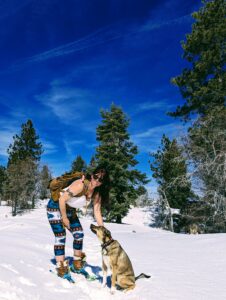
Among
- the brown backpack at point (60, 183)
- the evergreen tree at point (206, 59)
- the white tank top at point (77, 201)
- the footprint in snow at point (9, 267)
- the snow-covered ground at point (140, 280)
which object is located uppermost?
the evergreen tree at point (206, 59)

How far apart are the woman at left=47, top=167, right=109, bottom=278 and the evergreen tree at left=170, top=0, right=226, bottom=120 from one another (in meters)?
16.3

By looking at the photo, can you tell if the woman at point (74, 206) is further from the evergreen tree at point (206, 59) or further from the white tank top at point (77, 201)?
the evergreen tree at point (206, 59)

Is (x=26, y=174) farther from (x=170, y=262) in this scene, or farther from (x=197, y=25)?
(x=170, y=262)

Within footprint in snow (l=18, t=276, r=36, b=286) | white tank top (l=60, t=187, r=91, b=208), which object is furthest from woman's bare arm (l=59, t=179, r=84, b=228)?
footprint in snow (l=18, t=276, r=36, b=286)

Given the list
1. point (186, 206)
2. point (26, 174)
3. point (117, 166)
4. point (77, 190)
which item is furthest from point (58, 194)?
point (26, 174)

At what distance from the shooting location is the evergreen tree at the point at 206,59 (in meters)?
20.3

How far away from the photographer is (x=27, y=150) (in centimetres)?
4522

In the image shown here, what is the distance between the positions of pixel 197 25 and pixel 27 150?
102 feet

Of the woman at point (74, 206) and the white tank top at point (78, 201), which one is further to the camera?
the white tank top at point (78, 201)

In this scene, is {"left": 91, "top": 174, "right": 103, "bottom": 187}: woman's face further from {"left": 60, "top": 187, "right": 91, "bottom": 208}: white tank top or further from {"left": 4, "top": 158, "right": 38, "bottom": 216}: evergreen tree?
{"left": 4, "top": 158, "right": 38, "bottom": 216}: evergreen tree

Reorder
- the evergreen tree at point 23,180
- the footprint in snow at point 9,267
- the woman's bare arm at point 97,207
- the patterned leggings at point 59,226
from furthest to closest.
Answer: the evergreen tree at point 23,180, the woman's bare arm at point 97,207, the patterned leggings at point 59,226, the footprint in snow at point 9,267

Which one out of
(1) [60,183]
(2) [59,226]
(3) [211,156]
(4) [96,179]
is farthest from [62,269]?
(3) [211,156]

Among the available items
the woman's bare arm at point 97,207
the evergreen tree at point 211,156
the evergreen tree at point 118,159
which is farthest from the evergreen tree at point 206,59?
the woman's bare arm at point 97,207

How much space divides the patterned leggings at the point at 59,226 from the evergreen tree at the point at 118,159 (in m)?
22.9
